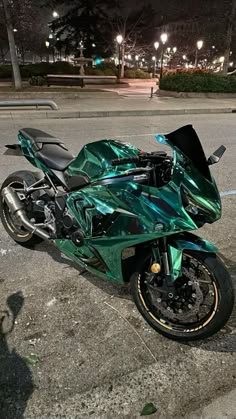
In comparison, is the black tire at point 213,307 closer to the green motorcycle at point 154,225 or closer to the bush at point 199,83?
the green motorcycle at point 154,225

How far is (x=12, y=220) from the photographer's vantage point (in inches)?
149

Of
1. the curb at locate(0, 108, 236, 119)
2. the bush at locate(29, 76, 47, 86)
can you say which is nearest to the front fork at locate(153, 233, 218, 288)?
the curb at locate(0, 108, 236, 119)

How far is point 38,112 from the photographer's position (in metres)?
13.0

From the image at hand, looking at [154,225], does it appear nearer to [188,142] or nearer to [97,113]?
[188,142]

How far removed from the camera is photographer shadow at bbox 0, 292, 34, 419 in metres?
2.03

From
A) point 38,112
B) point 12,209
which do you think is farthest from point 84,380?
point 38,112

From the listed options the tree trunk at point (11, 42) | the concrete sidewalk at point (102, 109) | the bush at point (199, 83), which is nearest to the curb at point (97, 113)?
the concrete sidewalk at point (102, 109)

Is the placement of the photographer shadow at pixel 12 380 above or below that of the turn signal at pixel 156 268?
below

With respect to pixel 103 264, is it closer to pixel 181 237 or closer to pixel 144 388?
pixel 181 237

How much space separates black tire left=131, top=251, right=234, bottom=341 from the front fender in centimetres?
5

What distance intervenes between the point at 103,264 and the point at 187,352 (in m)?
0.86

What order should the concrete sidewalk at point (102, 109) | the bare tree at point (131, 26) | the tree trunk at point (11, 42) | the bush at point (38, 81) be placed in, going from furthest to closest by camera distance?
the bare tree at point (131, 26), the bush at point (38, 81), the tree trunk at point (11, 42), the concrete sidewalk at point (102, 109)

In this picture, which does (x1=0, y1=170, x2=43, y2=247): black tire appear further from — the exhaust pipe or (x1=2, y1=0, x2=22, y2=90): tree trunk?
(x1=2, y1=0, x2=22, y2=90): tree trunk

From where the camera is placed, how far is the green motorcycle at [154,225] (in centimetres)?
214
